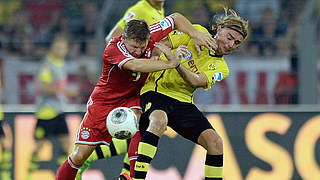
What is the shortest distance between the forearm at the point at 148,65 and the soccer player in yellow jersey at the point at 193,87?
0.77 feet

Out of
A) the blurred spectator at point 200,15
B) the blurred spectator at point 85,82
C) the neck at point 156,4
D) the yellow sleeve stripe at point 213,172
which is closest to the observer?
the yellow sleeve stripe at point 213,172

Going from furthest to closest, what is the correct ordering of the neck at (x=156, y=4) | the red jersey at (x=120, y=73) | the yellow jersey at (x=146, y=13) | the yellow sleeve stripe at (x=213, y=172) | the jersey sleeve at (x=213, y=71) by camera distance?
the neck at (x=156, y=4), the yellow jersey at (x=146, y=13), the yellow sleeve stripe at (x=213, y=172), the jersey sleeve at (x=213, y=71), the red jersey at (x=120, y=73)

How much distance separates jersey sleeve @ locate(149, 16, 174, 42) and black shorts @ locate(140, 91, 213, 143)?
19.1 inches

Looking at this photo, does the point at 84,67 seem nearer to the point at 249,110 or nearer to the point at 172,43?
the point at 249,110

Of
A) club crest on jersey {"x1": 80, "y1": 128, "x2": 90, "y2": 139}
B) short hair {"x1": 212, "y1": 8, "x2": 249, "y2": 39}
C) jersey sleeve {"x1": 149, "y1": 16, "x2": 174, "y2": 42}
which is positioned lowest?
club crest on jersey {"x1": 80, "y1": 128, "x2": 90, "y2": 139}

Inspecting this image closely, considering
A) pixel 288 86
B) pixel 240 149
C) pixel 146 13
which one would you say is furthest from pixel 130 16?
pixel 288 86

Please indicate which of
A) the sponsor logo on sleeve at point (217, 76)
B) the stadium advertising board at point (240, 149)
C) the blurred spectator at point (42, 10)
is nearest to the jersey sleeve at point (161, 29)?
the sponsor logo on sleeve at point (217, 76)

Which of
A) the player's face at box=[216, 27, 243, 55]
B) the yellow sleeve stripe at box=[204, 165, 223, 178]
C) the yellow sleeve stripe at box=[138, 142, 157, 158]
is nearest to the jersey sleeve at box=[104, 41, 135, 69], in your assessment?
the yellow sleeve stripe at box=[138, 142, 157, 158]

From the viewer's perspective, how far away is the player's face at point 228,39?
5.72 m

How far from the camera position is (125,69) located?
18.3ft

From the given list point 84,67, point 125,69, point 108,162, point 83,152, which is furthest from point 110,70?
point 84,67

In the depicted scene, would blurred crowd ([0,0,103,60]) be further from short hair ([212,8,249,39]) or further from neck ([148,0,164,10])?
short hair ([212,8,249,39])

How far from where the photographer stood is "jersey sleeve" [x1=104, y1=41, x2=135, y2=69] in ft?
18.2

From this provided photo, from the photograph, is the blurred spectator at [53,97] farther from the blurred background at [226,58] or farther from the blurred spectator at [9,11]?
the blurred spectator at [9,11]
